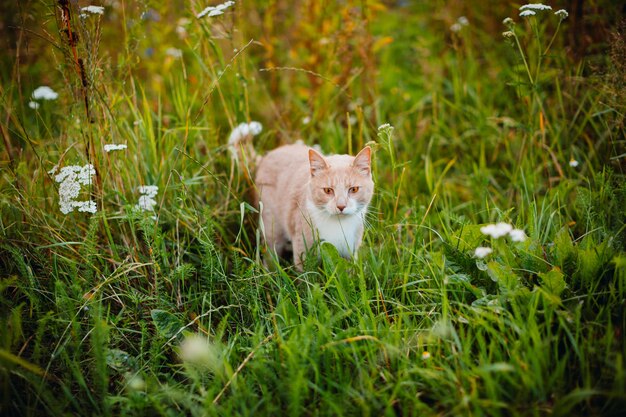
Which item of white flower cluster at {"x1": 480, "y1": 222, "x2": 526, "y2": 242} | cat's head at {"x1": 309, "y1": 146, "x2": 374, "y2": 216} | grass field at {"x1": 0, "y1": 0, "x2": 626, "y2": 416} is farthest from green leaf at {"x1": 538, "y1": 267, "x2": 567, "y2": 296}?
cat's head at {"x1": 309, "y1": 146, "x2": 374, "y2": 216}

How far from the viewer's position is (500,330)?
6.40 feet

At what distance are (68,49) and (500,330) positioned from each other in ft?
7.79

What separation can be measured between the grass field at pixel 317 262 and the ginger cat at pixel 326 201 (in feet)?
0.41

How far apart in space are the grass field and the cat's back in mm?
140

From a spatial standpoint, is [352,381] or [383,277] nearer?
[352,381]

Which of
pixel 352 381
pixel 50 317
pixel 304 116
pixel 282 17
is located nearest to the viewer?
pixel 352 381

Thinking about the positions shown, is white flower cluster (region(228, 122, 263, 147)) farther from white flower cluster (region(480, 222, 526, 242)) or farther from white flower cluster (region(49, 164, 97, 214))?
white flower cluster (region(480, 222, 526, 242))

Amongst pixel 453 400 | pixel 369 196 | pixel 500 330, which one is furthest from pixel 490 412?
pixel 369 196

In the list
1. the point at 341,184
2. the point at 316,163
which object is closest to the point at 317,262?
the point at 341,184

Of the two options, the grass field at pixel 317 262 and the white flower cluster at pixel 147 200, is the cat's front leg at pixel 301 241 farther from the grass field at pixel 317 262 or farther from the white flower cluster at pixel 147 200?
the white flower cluster at pixel 147 200

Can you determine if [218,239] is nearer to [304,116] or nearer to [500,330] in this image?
[304,116]

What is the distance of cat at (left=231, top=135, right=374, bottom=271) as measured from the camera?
101 inches

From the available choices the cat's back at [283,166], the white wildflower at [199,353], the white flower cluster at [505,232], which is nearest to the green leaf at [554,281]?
the white flower cluster at [505,232]

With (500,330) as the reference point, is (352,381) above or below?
below
